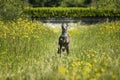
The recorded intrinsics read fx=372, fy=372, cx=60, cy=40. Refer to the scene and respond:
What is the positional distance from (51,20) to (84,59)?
29688mm

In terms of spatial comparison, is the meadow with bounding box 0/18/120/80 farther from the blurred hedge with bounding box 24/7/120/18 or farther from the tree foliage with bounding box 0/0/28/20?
the blurred hedge with bounding box 24/7/120/18

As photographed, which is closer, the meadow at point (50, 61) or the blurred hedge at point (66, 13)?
the meadow at point (50, 61)

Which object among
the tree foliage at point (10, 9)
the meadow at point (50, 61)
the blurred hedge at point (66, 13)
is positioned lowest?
the blurred hedge at point (66, 13)

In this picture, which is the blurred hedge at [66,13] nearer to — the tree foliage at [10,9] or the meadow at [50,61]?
the tree foliage at [10,9]

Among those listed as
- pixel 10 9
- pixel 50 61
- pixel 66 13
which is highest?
pixel 50 61

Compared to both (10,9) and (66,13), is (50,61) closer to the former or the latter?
(10,9)

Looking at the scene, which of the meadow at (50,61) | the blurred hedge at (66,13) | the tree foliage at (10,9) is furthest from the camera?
the blurred hedge at (66,13)

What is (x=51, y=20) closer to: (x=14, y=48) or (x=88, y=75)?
(x=14, y=48)

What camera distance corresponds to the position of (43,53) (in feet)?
40.1

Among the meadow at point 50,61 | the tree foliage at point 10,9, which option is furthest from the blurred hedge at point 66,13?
the meadow at point 50,61

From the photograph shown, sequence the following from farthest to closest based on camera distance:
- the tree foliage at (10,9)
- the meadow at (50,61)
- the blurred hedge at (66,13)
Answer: the blurred hedge at (66,13)
the tree foliage at (10,9)
the meadow at (50,61)

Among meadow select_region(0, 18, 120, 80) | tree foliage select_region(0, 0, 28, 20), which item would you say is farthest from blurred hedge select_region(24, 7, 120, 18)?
meadow select_region(0, 18, 120, 80)

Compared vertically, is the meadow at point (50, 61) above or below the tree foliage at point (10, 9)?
above

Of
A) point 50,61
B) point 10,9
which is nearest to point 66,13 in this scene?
point 10,9
